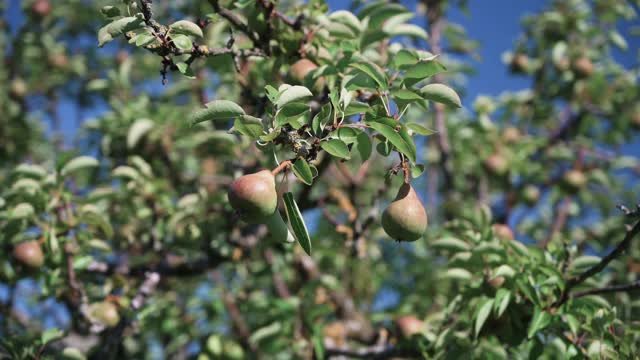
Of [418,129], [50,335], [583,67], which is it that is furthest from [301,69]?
[583,67]

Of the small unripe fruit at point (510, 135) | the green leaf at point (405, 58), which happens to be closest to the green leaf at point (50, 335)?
the green leaf at point (405, 58)

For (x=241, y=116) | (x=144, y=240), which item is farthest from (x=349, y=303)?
(x=241, y=116)

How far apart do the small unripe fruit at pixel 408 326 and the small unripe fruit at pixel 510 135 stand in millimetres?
1940

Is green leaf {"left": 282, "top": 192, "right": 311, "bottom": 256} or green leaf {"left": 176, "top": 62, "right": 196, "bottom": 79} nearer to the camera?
green leaf {"left": 282, "top": 192, "right": 311, "bottom": 256}

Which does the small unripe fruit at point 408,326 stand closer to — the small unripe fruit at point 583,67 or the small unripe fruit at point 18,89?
the small unripe fruit at point 583,67

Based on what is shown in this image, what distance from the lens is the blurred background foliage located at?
195 cm

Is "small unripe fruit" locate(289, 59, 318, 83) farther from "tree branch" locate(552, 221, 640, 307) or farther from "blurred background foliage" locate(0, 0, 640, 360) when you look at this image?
"tree branch" locate(552, 221, 640, 307)

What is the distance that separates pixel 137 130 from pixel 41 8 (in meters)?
2.24

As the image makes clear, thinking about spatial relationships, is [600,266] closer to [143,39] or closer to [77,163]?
[143,39]

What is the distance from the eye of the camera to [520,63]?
15.4 ft

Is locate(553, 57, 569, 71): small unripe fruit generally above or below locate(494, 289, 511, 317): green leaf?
below

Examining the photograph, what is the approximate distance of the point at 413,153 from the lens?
5.10 feet

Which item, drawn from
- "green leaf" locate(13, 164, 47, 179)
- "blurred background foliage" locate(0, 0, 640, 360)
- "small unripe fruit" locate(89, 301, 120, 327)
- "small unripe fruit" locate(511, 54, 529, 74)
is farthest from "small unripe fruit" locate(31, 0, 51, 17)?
"small unripe fruit" locate(511, 54, 529, 74)

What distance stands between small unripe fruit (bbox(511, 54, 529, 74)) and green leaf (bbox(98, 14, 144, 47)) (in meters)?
3.84
